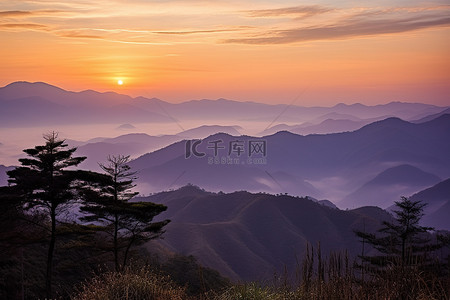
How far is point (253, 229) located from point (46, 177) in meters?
132

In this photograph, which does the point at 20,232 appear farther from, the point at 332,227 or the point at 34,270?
the point at 332,227

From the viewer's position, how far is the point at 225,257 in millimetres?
132875

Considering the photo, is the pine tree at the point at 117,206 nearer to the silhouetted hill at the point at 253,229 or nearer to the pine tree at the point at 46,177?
the pine tree at the point at 46,177

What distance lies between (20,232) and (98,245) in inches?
223

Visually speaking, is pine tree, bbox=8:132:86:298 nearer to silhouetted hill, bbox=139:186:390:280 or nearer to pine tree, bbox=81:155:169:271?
pine tree, bbox=81:155:169:271

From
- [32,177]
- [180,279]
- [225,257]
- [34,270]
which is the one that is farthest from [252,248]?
[32,177]

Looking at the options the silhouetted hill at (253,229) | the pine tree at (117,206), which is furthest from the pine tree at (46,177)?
the silhouetted hill at (253,229)

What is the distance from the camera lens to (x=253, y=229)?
159m

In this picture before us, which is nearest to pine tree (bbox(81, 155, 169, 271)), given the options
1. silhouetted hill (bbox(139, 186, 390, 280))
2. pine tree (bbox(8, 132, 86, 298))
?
pine tree (bbox(8, 132, 86, 298))

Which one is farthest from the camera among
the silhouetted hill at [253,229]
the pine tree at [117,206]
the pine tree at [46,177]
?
the silhouetted hill at [253,229]

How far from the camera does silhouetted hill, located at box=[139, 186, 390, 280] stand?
130875 mm

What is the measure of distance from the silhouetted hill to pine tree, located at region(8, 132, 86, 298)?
75520mm

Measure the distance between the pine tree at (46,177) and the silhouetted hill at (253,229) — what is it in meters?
75.5

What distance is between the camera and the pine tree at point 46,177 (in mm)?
30297
